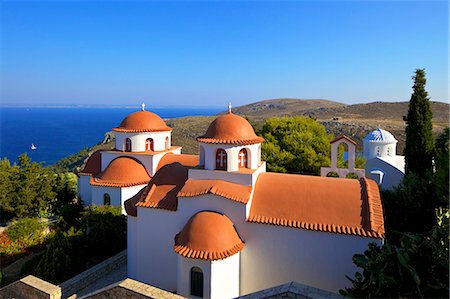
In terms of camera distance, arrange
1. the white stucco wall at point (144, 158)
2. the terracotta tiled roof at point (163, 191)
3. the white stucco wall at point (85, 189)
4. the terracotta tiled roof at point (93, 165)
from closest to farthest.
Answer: the terracotta tiled roof at point (163, 191)
the white stucco wall at point (144, 158)
the white stucco wall at point (85, 189)
the terracotta tiled roof at point (93, 165)

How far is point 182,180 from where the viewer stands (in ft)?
44.8

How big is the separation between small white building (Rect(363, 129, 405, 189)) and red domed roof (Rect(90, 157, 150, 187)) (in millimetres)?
15774

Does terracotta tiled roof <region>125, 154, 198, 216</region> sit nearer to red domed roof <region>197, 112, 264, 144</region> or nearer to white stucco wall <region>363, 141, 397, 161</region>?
red domed roof <region>197, 112, 264, 144</region>

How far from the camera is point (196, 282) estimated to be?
11.3m

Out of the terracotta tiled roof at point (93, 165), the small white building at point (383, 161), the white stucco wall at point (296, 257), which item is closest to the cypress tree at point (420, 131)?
the small white building at point (383, 161)

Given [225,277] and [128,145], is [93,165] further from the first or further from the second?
[225,277]

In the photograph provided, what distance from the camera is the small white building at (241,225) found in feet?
36.2

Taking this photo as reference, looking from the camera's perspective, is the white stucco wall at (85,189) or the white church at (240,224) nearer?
the white church at (240,224)

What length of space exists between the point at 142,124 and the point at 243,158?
8.97 meters

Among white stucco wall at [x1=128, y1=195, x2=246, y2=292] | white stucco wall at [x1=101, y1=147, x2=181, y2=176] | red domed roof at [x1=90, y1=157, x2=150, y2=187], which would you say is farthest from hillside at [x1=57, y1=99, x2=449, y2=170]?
white stucco wall at [x1=128, y1=195, x2=246, y2=292]

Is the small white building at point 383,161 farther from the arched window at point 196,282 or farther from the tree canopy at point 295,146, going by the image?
the arched window at point 196,282

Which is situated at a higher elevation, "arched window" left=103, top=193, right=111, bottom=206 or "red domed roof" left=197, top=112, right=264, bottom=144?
"red domed roof" left=197, top=112, right=264, bottom=144

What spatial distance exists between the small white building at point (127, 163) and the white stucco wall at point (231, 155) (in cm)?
685

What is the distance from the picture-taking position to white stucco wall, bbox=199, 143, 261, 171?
12922mm
